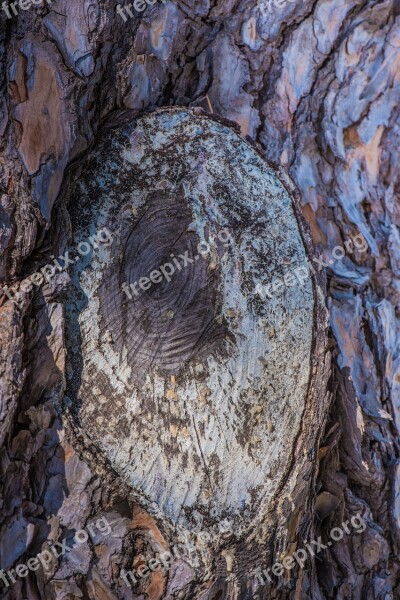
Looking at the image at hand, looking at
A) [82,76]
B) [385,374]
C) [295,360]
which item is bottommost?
[385,374]

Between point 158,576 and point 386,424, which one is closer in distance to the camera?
point 158,576

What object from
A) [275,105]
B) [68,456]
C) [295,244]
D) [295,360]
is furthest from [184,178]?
[68,456]

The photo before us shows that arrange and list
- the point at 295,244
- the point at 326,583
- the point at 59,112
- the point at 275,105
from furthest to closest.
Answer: the point at 275,105 < the point at 326,583 < the point at 295,244 < the point at 59,112

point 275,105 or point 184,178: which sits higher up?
point 275,105

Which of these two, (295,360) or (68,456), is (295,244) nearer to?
(295,360)
